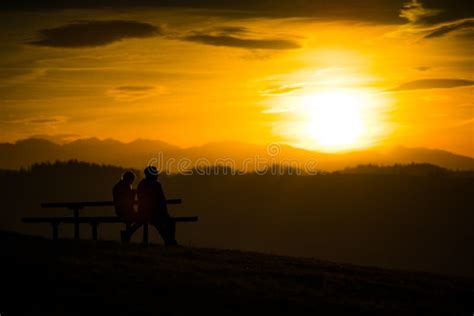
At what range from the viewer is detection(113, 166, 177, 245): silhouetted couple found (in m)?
24.3

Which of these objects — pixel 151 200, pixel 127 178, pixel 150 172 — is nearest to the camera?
pixel 151 200

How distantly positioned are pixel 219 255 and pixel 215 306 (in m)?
7.11

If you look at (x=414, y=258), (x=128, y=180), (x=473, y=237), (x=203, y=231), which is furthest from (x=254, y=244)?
(x=128, y=180)

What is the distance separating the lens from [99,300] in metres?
15.6

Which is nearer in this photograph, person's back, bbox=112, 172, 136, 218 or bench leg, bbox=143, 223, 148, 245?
bench leg, bbox=143, 223, 148, 245

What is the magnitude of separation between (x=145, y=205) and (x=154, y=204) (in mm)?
253

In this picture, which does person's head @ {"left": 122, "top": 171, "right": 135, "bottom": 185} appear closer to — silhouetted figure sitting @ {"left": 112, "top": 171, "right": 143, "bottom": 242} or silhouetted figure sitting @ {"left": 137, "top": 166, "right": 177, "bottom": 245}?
silhouetted figure sitting @ {"left": 112, "top": 171, "right": 143, "bottom": 242}

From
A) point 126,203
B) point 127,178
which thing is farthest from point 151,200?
point 127,178

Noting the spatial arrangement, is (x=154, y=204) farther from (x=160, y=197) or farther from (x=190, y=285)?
(x=190, y=285)

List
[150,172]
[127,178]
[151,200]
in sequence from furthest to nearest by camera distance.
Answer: [127,178] → [150,172] → [151,200]

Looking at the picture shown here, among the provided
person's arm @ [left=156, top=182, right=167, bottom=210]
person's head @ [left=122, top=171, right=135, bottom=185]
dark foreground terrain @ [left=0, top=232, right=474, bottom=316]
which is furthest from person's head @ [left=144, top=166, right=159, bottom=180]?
dark foreground terrain @ [left=0, top=232, right=474, bottom=316]

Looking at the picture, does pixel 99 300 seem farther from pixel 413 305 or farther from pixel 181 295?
pixel 413 305

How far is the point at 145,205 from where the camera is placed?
24.3 meters

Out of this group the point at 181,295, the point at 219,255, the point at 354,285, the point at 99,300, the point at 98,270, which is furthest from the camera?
the point at 219,255
